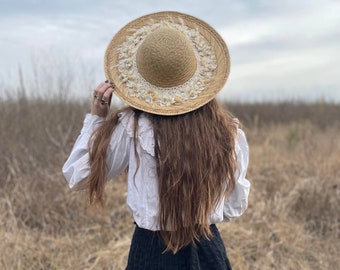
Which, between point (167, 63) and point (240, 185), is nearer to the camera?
point (167, 63)

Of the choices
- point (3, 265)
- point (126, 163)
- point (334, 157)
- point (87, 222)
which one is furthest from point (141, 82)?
point (334, 157)

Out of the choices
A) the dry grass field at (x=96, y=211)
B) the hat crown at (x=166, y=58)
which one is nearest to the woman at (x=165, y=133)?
the hat crown at (x=166, y=58)

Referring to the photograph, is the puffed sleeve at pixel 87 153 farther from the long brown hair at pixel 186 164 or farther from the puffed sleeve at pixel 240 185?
the puffed sleeve at pixel 240 185

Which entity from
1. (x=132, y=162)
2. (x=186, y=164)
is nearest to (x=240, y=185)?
(x=186, y=164)

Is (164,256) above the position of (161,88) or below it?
below

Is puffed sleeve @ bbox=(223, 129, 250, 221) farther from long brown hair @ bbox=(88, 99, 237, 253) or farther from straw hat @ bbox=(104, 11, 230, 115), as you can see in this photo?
straw hat @ bbox=(104, 11, 230, 115)

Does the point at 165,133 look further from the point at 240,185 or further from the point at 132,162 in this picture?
the point at 240,185

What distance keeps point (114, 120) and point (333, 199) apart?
3.87 metres

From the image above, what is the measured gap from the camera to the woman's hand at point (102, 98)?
5.31ft

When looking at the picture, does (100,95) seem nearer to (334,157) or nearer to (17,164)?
(17,164)

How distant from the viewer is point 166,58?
1577 millimetres

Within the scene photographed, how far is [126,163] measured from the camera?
1.68 m

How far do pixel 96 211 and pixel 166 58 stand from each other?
10.3ft

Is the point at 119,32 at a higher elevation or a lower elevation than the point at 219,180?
higher
